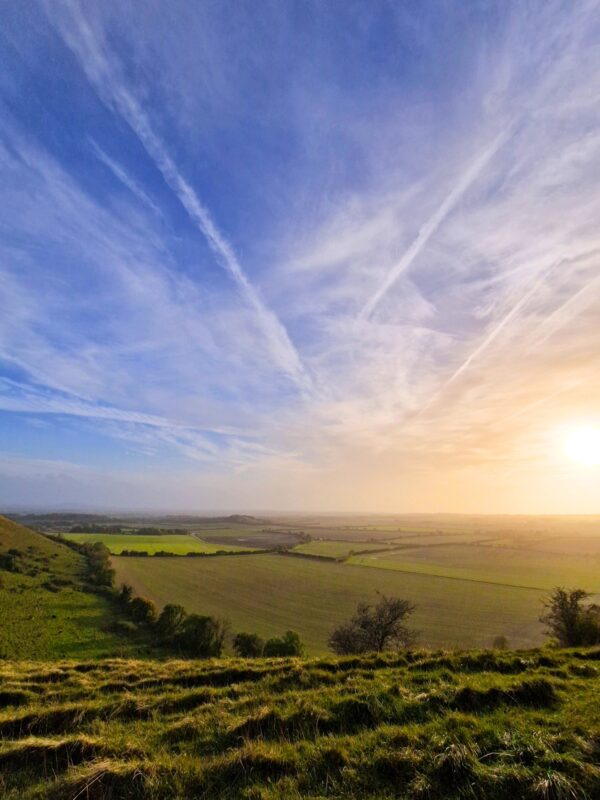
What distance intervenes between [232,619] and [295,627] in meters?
10.5

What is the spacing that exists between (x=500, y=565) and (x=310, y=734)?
145 m

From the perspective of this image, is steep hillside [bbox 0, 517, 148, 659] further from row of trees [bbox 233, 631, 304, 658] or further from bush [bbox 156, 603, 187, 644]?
row of trees [bbox 233, 631, 304, 658]

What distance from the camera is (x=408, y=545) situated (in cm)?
18338

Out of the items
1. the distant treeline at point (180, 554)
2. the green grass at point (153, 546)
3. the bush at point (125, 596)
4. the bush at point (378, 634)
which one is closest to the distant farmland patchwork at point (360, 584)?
the green grass at point (153, 546)

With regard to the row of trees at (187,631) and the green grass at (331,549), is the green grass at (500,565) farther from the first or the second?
the row of trees at (187,631)

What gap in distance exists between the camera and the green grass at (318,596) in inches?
2293

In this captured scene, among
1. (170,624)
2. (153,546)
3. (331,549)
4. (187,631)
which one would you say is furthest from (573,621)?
(153,546)

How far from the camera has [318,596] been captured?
3164 inches

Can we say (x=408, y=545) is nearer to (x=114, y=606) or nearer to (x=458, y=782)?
(x=114, y=606)

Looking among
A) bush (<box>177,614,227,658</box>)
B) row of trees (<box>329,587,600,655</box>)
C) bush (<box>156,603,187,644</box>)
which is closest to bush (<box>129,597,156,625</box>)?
bush (<box>156,603,187,644</box>)

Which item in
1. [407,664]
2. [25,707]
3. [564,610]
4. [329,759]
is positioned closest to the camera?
[329,759]

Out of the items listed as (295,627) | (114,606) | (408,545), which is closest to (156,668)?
(295,627)

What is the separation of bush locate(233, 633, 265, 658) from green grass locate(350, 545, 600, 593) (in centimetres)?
7960

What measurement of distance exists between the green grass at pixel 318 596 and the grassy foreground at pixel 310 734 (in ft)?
134
